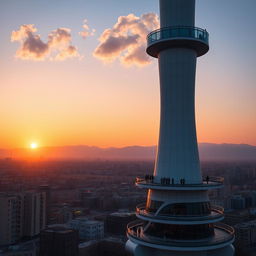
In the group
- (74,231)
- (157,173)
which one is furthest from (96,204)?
(157,173)

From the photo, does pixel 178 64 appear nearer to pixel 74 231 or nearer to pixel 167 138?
pixel 167 138

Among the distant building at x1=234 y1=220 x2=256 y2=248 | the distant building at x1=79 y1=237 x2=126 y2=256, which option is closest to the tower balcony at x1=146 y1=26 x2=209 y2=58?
the distant building at x1=79 y1=237 x2=126 y2=256

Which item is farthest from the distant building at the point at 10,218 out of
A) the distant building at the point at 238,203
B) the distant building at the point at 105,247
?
the distant building at the point at 238,203

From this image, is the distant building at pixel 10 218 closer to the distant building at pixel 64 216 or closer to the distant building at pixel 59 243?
the distant building at pixel 59 243

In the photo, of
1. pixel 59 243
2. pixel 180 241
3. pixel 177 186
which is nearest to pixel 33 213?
pixel 59 243

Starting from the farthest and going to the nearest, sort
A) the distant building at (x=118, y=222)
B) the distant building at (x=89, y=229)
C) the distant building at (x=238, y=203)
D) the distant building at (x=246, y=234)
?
1. the distant building at (x=238, y=203)
2. the distant building at (x=118, y=222)
3. the distant building at (x=89, y=229)
4. the distant building at (x=246, y=234)

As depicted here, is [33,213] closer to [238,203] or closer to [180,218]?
[180,218]

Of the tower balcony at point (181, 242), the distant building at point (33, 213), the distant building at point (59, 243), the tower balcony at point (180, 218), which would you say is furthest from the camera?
the distant building at point (33, 213)
